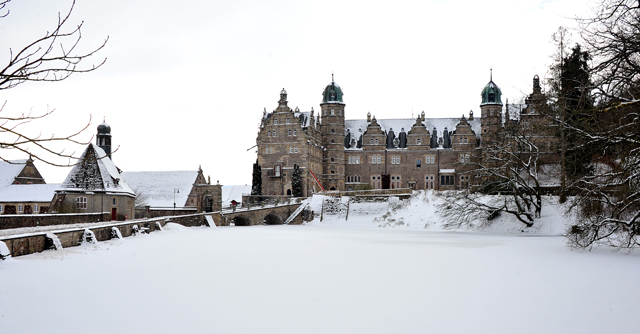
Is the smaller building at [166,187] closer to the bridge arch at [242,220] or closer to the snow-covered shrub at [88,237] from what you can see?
the bridge arch at [242,220]

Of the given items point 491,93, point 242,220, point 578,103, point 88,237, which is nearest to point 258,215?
point 242,220

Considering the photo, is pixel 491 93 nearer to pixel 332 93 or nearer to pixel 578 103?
pixel 332 93

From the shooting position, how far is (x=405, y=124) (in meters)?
69.3

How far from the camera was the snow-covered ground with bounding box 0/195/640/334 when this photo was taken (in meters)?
8.66

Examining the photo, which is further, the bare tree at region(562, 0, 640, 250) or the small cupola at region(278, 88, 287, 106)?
the small cupola at region(278, 88, 287, 106)

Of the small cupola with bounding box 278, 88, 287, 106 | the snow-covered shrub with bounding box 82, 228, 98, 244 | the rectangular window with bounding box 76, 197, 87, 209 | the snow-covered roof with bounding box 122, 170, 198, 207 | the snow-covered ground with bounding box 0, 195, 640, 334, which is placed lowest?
the snow-covered ground with bounding box 0, 195, 640, 334

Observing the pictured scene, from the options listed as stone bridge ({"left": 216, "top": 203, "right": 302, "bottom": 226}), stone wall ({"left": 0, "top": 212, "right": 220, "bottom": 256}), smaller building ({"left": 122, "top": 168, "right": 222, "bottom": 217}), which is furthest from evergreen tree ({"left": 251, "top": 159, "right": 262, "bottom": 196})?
stone wall ({"left": 0, "top": 212, "right": 220, "bottom": 256})

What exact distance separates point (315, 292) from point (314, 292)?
0.02 metres

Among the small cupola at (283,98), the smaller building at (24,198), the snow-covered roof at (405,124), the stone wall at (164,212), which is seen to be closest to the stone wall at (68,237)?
the stone wall at (164,212)

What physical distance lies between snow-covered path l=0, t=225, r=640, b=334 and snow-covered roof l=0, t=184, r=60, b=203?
146 ft

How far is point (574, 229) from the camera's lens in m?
18.2

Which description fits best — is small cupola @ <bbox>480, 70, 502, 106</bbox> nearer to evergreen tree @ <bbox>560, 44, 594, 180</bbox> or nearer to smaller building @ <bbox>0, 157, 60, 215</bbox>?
evergreen tree @ <bbox>560, 44, 594, 180</bbox>

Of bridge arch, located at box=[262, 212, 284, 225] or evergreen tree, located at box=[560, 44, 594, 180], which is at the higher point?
evergreen tree, located at box=[560, 44, 594, 180]

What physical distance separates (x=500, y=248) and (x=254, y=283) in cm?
1212
